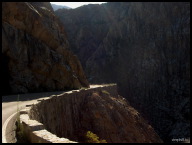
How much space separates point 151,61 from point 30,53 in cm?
5361

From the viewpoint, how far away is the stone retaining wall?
7.88m

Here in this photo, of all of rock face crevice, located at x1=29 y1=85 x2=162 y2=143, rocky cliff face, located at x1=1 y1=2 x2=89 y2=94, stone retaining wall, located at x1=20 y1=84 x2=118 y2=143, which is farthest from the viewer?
rocky cliff face, located at x1=1 y1=2 x2=89 y2=94

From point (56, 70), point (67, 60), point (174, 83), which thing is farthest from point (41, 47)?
point (174, 83)

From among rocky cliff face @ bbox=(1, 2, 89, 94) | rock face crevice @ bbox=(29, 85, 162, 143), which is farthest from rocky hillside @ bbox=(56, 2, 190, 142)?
rocky cliff face @ bbox=(1, 2, 89, 94)

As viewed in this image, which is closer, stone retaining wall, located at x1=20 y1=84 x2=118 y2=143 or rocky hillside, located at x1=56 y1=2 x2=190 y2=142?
stone retaining wall, located at x1=20 y1=84 x2=118 y2=143

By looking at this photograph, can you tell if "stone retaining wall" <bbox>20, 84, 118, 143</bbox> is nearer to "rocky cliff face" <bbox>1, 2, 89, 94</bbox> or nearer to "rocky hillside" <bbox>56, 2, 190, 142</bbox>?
"rocky cliff face" <bbox>1, 2, 89, 94</bbox>

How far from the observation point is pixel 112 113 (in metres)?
30.3

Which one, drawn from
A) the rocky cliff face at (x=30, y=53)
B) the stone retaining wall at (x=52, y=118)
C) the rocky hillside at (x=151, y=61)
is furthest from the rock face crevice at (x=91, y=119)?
the rocky hillside at (x=151, y=61)

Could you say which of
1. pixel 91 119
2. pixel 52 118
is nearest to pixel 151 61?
pixel 91 119

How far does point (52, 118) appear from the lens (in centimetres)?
1672

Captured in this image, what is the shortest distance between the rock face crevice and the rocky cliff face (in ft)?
14.9

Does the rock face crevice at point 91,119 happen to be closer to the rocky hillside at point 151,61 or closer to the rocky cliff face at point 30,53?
the rocky cliff face at point 30,53

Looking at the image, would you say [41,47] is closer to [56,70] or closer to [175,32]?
[56,70]

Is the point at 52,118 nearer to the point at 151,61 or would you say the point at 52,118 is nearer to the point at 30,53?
the point at 30,53
